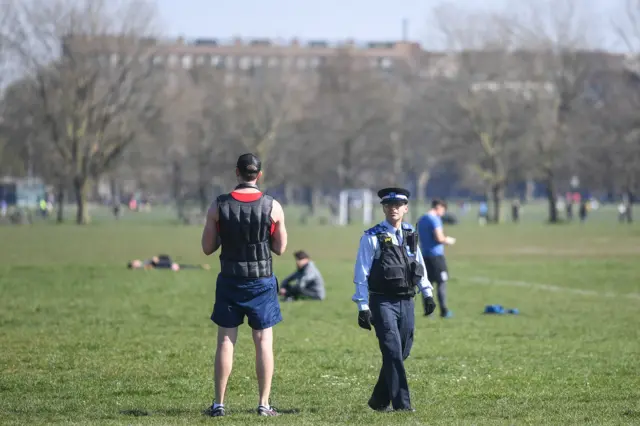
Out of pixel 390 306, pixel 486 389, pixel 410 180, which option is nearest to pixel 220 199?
pixel 390 306

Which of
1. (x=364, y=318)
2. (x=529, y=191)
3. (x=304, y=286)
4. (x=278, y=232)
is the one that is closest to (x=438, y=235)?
(x=304, y=286)

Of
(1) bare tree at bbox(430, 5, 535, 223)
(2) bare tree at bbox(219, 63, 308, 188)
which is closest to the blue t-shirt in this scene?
(1) bare tree at bbox(430, 5, 535, 223)

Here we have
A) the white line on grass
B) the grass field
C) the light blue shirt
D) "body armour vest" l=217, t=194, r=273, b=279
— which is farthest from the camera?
the white line on grass

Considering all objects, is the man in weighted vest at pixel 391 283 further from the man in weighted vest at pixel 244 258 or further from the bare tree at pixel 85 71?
the bare tree at pixel 85 71

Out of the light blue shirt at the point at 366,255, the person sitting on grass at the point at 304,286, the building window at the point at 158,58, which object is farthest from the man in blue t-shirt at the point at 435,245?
the building window at the point at 158,58

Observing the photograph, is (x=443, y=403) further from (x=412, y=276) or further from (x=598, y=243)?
(x=598, y=243)

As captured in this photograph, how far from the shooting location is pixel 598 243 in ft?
184

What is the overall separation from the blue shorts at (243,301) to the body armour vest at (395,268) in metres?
0.97

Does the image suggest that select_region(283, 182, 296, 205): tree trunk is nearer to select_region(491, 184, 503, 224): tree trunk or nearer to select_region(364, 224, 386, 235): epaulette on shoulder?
select_region(491, 184, 503, 224): tree trunk

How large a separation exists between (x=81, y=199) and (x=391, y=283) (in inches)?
3044

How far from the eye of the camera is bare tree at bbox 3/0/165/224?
280 ft

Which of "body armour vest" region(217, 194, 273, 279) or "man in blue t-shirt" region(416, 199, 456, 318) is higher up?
"body armour vest" region(217, 194, 273, 279)

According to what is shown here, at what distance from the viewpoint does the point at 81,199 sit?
8581cm

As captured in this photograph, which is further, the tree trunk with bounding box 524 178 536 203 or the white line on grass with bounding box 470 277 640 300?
the tree trunk with bounding box 524 178 536 203
